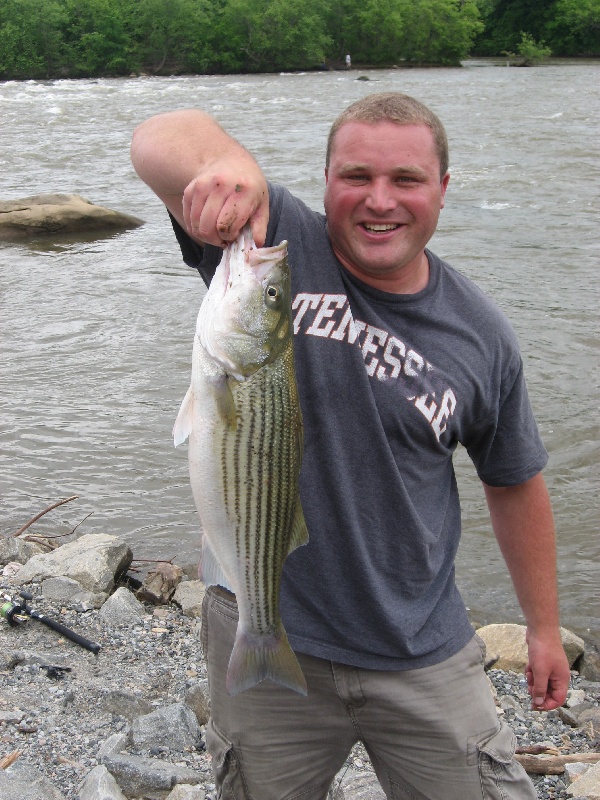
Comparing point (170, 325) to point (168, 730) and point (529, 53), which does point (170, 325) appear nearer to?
point (168, 730)

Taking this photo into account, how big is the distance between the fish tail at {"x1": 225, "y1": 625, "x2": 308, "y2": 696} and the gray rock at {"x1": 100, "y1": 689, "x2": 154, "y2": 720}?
6.65 feet

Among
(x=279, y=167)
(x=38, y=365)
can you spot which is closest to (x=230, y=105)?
(x=279, y=167)

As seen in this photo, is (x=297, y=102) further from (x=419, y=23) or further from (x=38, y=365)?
(x=419, y=23)

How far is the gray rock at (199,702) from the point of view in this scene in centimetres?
445

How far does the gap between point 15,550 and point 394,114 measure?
15.2 ft

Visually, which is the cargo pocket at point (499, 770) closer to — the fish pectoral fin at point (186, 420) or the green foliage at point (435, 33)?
the fish pectoral fin at point (186, 420)

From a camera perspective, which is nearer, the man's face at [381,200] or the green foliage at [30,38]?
the man's face at [381,200]

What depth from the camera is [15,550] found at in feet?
20.9

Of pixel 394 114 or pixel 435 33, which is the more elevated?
pixel 435 33

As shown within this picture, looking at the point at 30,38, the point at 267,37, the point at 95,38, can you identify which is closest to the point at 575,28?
the point at 267,37

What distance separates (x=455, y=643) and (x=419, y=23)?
3201 inches

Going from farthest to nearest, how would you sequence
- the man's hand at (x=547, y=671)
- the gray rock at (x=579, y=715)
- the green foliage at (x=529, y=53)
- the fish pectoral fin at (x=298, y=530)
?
the green foliage at (x=529, y=53) < the gray rock at (x=579, y=715) < the man's hand at (x=547, y=671) < the fish pectoral fin at (x=298, y=530)

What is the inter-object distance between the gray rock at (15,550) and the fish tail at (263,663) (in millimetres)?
4093

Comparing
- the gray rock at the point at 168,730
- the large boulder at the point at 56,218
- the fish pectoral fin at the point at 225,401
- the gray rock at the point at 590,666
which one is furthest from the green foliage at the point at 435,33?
the fish pectoral fin at the point at 225,401
